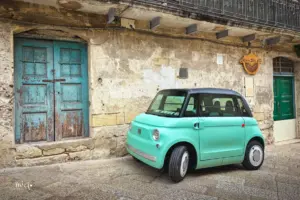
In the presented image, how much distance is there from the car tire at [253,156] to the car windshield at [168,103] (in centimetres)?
177

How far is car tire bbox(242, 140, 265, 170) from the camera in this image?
4.88 m

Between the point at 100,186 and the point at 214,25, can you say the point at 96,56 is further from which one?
the point at 214,25

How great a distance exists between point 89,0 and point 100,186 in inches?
132

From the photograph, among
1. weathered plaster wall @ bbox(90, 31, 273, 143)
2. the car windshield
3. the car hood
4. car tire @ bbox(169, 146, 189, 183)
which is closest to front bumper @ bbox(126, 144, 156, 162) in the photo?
car tire @ bbox(169, 146, 189, 183)

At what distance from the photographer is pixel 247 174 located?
4668 millimetres

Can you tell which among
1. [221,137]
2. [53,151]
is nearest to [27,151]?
[53,151]

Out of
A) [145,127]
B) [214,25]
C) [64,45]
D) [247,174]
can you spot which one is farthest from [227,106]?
[64,45]

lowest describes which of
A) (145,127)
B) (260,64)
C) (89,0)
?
(145,127)

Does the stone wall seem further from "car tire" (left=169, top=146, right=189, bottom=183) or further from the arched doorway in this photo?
the arched doorway

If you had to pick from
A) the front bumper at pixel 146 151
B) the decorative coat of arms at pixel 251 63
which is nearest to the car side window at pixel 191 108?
the front bumper at pixel 146 151

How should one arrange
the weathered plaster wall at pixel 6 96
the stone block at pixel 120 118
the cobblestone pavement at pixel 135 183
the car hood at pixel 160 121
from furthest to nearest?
1. the stone block at pixel 120 118
2. the weathered plaster wall at pixel 6 96
3. the car hood at pixel 160 121
4. the cobblestone pavement at pixel 135 183

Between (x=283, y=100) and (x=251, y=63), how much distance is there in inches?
96.7

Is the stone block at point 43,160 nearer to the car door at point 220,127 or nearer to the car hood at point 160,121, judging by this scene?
the car hood at point 160,121

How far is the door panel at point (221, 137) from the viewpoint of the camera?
169 inches
